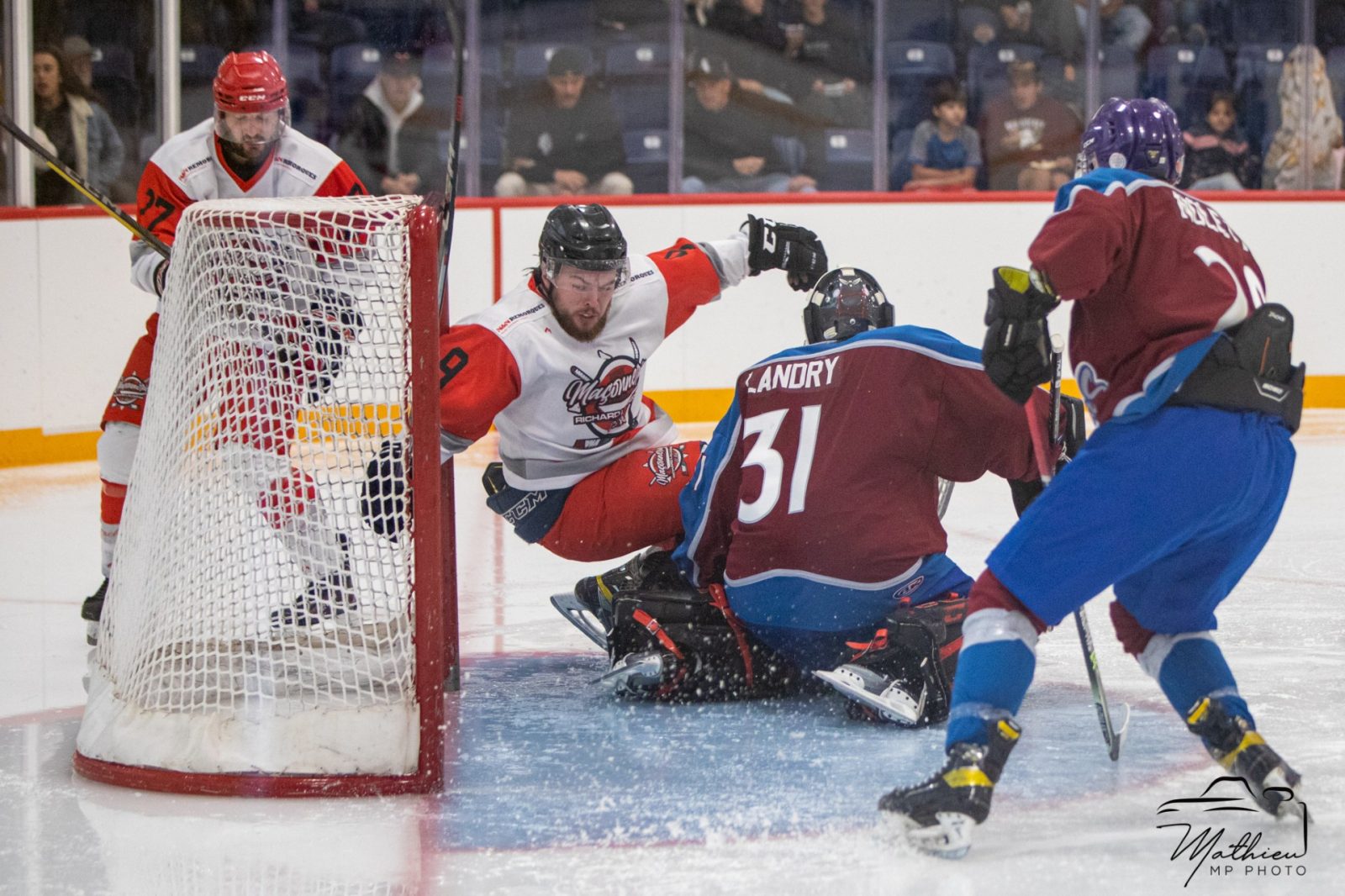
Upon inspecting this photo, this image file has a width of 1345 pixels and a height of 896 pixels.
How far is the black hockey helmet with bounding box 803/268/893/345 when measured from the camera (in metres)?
3.20

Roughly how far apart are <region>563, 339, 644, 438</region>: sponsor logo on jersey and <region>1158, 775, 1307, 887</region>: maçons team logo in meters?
1.37

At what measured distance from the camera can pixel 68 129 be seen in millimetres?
6520

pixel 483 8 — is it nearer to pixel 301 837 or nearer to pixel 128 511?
pixel 128 511

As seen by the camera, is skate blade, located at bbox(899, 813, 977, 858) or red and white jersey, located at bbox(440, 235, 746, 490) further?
red and white jersey, located at bbox(440, 235, 746, 490)

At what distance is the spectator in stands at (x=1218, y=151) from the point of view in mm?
7852

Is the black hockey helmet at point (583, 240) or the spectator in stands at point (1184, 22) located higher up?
the spectator in stands at point (1184, 22)

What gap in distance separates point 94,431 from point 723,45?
10.0 ft

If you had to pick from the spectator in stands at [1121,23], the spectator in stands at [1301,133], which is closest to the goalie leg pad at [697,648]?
the spectator in stands at [1121,23]

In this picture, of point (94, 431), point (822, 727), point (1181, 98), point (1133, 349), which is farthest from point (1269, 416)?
point (1181, 98)

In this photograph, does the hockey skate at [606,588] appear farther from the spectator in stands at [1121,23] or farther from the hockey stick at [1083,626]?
the spectator in stands at [1121,23]

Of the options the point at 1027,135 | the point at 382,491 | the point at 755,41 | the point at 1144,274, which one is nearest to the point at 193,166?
the point at 382,491

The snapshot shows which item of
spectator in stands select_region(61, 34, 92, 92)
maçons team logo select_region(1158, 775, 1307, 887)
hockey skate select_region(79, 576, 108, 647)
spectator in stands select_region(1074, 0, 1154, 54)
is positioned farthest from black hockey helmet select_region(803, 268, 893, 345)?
spectator in stands select_region(1074, 0, 1154, 54)

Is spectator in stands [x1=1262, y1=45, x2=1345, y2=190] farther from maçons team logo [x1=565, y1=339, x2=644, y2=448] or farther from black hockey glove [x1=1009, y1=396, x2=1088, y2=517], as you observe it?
black hockey glove [x1=1009, y1=396, x2=1088, y2=517]

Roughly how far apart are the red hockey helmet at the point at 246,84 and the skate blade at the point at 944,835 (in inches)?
82.8
